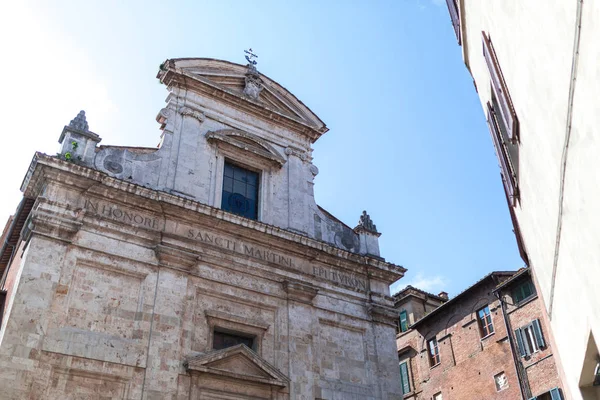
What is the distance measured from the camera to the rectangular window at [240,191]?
15852 mm

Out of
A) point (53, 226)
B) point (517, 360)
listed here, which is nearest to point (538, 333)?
point (517, 360)

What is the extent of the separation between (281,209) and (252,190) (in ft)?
3.23

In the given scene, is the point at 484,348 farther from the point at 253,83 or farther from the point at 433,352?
the point at 253,83

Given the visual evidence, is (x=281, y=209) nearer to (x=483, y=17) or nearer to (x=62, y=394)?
(x=62, y=394)

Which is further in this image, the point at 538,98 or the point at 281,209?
the point at 281,209

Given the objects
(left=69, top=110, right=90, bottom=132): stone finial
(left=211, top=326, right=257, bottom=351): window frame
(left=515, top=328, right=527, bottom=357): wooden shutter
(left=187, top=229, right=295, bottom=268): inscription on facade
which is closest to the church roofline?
(left=69, top=110, right=90, bottom=132): stone finial

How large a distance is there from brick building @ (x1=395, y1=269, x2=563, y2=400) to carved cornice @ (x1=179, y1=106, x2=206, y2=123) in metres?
12.9

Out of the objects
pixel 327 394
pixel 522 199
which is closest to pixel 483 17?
pixel 522 199

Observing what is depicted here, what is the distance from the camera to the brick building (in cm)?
2045

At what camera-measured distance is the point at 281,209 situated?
54.2 ft

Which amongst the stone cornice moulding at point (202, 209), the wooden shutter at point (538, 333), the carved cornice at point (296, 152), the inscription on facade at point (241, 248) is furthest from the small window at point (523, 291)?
the inscription on facade at point (241, 248)

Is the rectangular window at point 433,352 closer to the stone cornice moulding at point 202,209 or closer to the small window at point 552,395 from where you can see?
the small window at point 552,395

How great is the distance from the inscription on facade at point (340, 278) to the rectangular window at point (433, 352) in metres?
10.5

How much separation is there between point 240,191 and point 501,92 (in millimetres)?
9685
